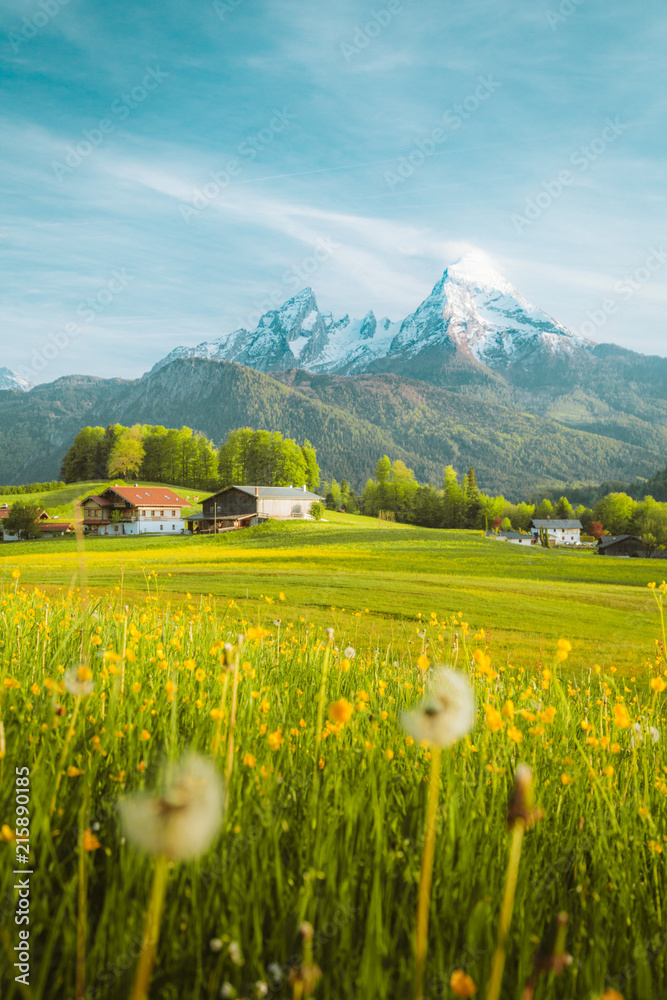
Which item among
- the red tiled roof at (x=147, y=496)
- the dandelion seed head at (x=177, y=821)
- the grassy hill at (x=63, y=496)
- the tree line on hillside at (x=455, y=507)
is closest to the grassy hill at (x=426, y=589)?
the dandelion seed head at (x=177, y=821)

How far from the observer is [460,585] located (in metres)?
22.0

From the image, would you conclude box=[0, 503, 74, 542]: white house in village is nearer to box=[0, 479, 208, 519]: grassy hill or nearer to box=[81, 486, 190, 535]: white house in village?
box=[0, 479, 208, 519]: grassy hill

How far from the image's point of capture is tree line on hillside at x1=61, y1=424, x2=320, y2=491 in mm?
98938

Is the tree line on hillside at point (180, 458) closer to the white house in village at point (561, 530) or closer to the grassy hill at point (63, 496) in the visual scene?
the grassy hill at point (63, 496)

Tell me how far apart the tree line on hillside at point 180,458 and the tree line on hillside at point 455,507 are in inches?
589

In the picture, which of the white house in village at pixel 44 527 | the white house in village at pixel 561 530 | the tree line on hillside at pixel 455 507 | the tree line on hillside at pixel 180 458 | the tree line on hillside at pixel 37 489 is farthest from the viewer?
the white house in village at pixel 561 530

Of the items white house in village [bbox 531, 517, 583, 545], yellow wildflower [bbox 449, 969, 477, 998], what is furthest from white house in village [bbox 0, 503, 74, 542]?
white house in village [bbox 531, 517, 583, 545]

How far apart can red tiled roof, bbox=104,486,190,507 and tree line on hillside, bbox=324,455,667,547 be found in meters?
35.8

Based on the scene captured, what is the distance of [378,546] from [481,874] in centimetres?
4002

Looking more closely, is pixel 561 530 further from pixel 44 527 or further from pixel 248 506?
pixel 44 527

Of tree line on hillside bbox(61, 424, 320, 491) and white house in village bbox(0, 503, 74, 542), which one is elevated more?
tree line on hillside bbox(61, 424, 320, 491)

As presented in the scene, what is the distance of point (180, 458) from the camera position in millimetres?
106812

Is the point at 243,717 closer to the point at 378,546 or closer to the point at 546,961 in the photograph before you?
the point at 546,961

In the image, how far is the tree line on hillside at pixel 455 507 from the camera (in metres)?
97.1
